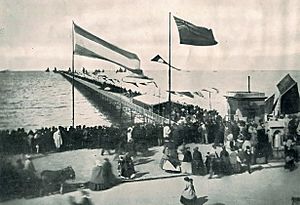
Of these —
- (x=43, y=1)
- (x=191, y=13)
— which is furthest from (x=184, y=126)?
(x=43, y=1)

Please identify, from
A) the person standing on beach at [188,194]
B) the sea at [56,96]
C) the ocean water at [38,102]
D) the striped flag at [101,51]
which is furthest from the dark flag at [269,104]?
the ocean water at [38,102]

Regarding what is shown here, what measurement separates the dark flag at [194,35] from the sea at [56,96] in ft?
0.38

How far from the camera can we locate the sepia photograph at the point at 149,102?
2.03 meters

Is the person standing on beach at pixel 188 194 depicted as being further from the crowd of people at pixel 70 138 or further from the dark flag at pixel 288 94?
the dark flag at pixel 288 94

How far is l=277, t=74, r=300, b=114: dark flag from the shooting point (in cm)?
217

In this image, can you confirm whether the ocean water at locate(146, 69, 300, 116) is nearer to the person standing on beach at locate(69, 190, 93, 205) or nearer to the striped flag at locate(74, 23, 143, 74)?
the striped flag at locate(74, 23, 143, 74)

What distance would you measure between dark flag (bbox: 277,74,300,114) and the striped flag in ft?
1.89

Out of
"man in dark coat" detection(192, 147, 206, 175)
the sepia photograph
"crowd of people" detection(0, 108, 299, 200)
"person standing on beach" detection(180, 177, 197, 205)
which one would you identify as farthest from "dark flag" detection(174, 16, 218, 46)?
"person standing on beach" detection(180, 177, 197, 205)

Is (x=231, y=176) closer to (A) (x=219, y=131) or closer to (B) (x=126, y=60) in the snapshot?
(A) (x=219, y=131)

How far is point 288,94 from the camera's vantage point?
7.12ft

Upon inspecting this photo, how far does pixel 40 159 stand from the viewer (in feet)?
6.66

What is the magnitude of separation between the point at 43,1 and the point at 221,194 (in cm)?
102

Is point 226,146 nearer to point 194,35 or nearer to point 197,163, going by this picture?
point 197,163

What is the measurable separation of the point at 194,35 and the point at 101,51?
369mm
